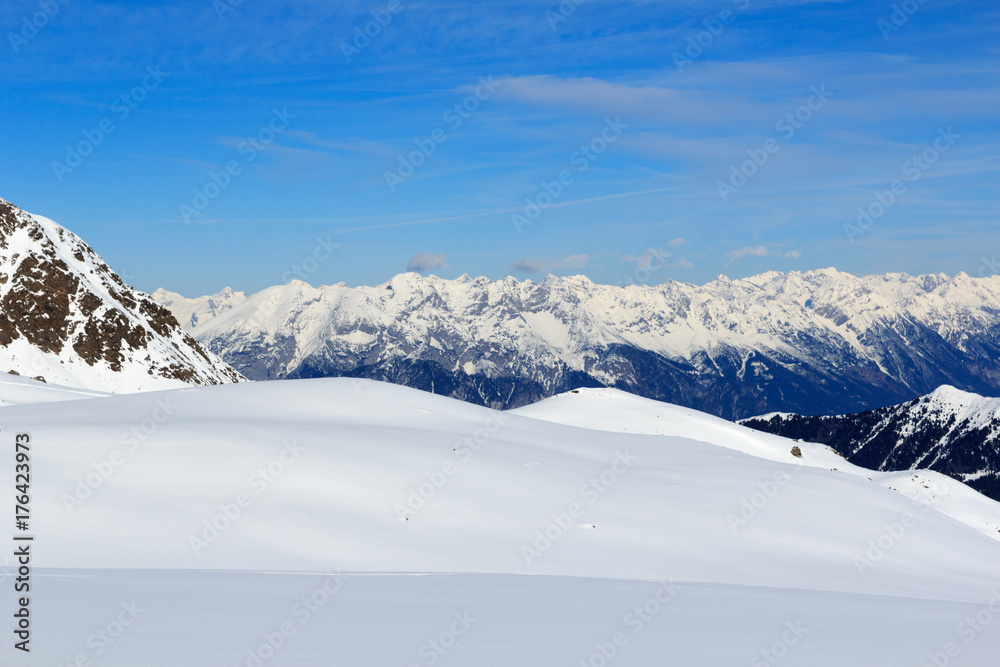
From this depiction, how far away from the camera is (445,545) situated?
677 inches

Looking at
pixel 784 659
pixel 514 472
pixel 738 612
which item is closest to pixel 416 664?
pixel 784 659

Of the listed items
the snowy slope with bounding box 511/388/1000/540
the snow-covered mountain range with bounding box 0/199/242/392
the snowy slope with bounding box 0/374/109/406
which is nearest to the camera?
the snowy slope with bounding box 0/374/109/406

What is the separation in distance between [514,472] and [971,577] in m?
13.3

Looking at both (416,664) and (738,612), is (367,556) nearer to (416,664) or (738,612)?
(416,664)

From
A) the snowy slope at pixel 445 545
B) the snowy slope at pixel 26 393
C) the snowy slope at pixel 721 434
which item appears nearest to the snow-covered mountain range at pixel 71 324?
the snowy slope at pixel 26 393

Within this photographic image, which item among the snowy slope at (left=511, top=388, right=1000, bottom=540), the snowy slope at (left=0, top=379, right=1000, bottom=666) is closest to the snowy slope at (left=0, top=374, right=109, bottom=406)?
the snowy slope at (left=0, top=379, right=1000, bottom=666)

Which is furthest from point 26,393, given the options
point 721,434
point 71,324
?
point 721,434

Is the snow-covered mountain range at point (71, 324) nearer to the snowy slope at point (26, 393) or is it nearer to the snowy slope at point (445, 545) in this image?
the snowy slope at point (26, 393)

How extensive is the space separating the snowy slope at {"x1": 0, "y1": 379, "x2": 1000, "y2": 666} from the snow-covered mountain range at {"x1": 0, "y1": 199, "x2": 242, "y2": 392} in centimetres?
6181

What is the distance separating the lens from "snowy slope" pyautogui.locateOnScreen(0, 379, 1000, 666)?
10.4 metres

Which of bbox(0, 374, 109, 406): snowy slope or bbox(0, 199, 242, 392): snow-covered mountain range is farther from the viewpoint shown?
bbox(0, 199, 242, 392): snow-covered mountain range

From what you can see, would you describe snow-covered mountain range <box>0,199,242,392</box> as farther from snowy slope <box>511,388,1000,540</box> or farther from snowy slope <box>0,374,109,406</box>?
snowy slope <box>511,388,1000,540</box>

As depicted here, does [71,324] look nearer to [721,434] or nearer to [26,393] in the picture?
[26,393]

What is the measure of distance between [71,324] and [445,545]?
89.3 metres
